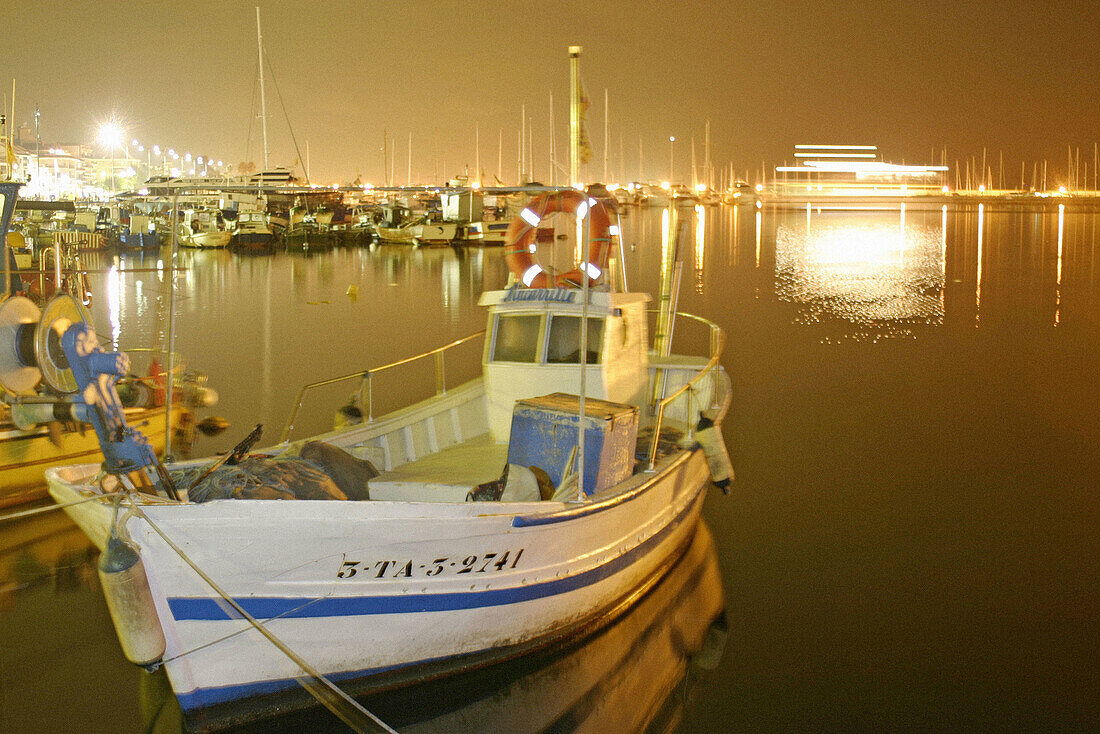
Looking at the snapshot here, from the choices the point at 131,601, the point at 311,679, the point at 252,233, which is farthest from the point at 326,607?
the point at 252,233

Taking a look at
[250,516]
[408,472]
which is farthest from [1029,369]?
[250,516]

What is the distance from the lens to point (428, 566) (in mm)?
6949

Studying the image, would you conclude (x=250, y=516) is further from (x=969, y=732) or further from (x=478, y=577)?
(x=969, y=732)

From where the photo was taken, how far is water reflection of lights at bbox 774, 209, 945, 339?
33938 mm

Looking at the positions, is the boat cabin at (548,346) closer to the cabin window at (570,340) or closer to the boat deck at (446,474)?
the cabin window at (570,340)

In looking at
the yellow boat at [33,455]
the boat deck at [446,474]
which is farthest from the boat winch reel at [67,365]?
the yellow boat at [33,455]

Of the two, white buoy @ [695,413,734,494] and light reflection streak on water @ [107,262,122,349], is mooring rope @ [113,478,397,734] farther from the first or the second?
light reflection streak on water @ [107,262,122,349]

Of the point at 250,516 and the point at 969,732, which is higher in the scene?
the point at 250,516

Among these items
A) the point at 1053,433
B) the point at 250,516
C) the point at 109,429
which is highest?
the point at 109,429

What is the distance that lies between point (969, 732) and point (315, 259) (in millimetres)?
60683

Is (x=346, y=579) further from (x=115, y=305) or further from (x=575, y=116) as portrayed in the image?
(x=115, y=305)

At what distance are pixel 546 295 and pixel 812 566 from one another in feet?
15.2

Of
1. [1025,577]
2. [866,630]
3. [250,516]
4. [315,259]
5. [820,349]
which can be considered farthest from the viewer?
[315,259]

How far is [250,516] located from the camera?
21.0 ft
